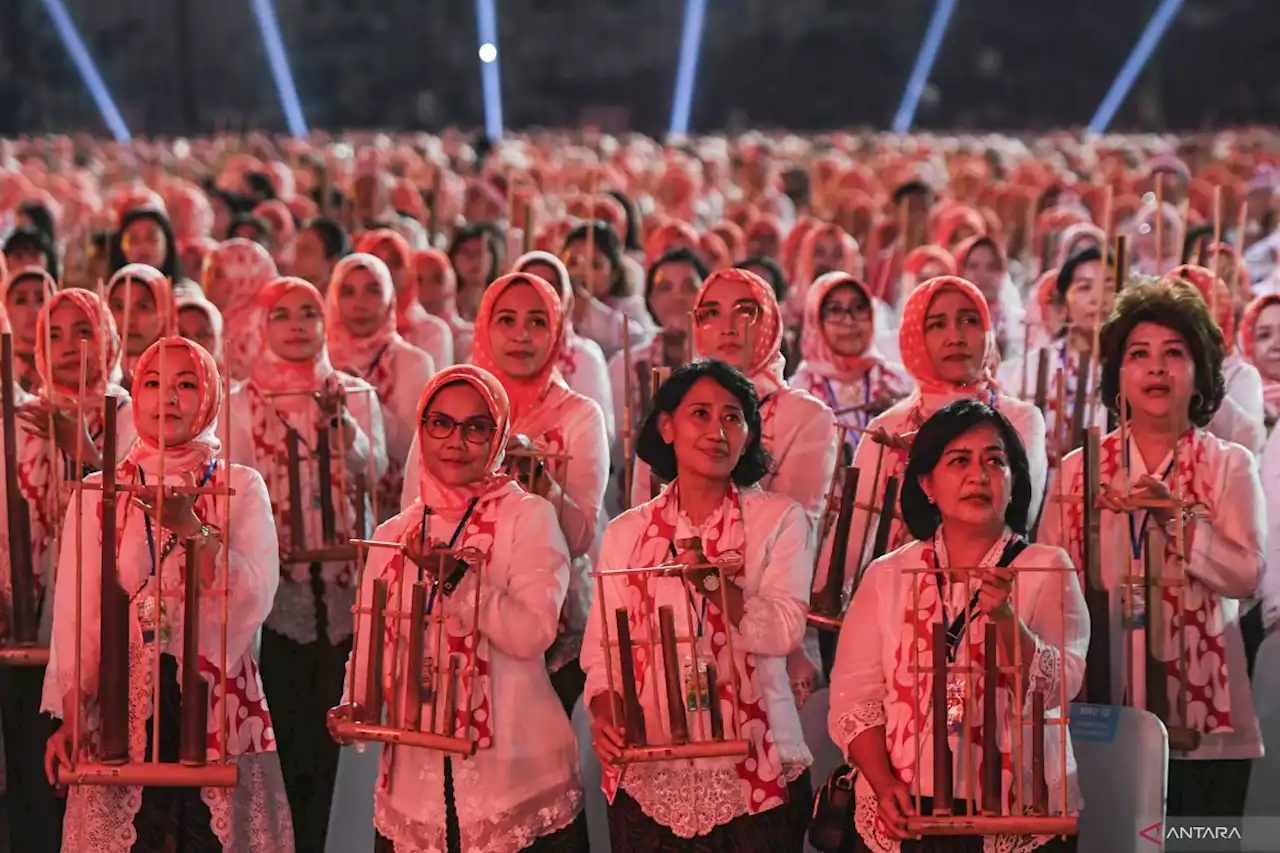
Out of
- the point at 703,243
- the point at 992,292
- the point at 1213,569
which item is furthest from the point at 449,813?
the point at 703,243

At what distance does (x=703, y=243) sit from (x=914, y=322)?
326 cm

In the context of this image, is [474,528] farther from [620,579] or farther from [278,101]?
[278,101]

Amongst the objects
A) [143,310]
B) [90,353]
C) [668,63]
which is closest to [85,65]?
[668,63]

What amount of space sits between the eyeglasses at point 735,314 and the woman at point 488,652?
3.40ft

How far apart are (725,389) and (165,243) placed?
3822 millimetres

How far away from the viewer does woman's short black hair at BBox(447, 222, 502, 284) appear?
7.27 m

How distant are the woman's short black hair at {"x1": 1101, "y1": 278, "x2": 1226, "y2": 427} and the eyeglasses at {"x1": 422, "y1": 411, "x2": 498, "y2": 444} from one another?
120 centimetres

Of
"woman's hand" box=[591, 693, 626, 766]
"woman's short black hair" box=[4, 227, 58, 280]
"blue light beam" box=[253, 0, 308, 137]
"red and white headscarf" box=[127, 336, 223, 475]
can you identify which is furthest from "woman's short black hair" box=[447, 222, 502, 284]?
"blue light beam" box=[253, 0, 308, 137]

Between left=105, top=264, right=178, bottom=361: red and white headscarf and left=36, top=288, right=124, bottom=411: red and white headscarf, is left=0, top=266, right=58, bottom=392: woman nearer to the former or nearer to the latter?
left=105, top=264, right=178, bottom=361: red and white headscarf

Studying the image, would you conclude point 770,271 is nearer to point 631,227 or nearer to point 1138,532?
point 1138,532

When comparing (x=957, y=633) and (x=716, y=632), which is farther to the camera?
(x=716, y=632)

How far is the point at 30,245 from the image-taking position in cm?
714

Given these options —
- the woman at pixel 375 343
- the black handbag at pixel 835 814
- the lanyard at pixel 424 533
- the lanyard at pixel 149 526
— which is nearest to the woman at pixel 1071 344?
the woman at pixel 375 343

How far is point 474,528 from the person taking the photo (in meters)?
3.68
